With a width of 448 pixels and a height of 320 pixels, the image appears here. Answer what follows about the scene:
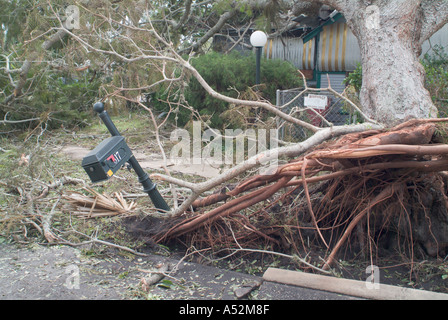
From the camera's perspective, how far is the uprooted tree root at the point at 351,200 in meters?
3.02

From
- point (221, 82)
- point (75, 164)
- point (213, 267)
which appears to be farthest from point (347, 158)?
point (221, 82)

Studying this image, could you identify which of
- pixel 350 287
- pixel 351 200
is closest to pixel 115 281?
pixel 350 287

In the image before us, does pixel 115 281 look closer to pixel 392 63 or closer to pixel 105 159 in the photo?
pixel 105 159

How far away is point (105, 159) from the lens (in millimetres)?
2936

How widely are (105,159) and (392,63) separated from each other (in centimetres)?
310

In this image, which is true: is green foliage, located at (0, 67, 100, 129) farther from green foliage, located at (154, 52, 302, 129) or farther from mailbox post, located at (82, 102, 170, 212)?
mailbox post, located at (82, 102, 170, 212)

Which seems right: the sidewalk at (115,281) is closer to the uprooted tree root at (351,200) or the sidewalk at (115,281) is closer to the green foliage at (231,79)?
the uprooted tree root at (351,200)

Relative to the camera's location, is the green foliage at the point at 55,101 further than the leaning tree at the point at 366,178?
Yes

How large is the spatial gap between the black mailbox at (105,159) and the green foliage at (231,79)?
5.41 meters

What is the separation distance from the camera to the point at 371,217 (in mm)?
3479

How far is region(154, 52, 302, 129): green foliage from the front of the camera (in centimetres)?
863

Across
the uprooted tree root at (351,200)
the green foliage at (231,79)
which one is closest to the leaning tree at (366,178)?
the uprooted tree root at (351,200)

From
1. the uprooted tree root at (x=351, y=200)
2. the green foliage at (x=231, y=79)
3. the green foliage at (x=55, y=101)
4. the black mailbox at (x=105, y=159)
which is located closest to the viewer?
the black mailbox at (x=105, y=159)
